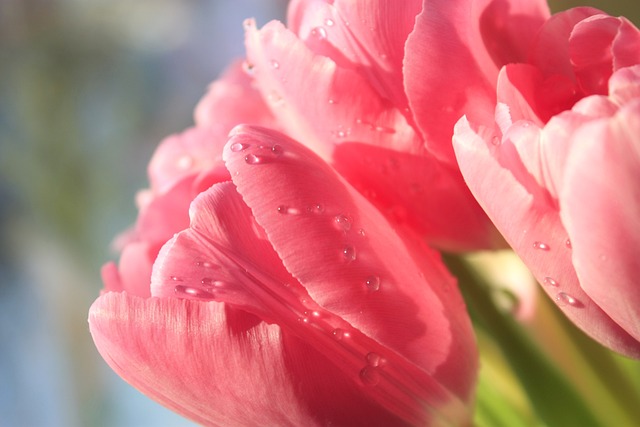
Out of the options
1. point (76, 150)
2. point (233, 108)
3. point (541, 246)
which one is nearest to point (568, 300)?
point (541, 246)

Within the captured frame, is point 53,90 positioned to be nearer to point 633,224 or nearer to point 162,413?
point 162,413

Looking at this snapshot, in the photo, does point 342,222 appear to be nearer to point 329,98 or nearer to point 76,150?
point 329,98

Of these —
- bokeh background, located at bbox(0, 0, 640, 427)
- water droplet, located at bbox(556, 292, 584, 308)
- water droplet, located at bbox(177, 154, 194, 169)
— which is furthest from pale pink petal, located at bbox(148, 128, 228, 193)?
bokeh background, located at bbox(0, 0, 640, 427)

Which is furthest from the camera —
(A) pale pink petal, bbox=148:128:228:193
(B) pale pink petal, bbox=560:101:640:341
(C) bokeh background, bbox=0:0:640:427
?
(C) bokeh background, bbox=0:0:640:427

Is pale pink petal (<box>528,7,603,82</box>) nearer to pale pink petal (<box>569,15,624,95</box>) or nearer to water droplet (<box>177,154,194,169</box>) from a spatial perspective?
pale pink petal (<box>569,15,624,95</box>)

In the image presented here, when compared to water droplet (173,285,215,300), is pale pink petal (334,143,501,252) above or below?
below

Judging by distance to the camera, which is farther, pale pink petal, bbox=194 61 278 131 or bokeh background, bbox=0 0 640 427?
bokeh background, bbox=0 0 640 427
